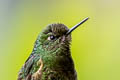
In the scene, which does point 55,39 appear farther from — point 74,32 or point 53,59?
point 74,32

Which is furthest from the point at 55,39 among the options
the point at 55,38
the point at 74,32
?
the point at 74,32

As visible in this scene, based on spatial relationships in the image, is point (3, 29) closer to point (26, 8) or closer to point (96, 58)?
point (26, 8)

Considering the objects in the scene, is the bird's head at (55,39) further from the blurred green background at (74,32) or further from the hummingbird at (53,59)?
the blurred green background at (74,32)

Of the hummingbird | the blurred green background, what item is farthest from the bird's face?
the blurred green background

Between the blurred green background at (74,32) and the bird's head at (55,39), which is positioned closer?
the bird's head at (55,39)

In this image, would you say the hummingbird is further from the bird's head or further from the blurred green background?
the blurred green background

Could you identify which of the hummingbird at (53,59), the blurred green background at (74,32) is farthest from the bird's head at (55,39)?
the blurred green background at (74,32)

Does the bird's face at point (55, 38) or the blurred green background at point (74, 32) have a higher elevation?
the blurred green background at point (74, 32)
